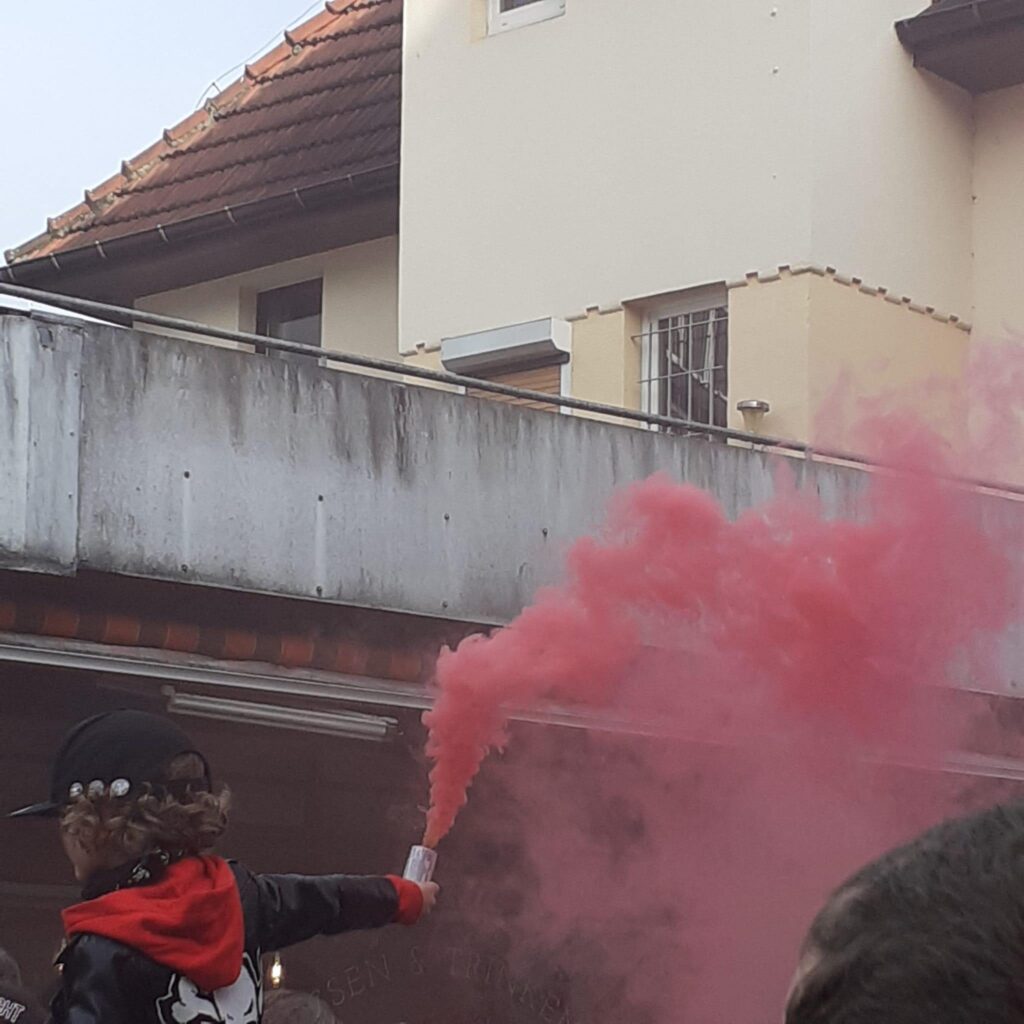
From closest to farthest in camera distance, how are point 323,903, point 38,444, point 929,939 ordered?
point 929,939, point 323,903, point 38,444

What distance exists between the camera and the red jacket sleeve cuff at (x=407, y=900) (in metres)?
4.02

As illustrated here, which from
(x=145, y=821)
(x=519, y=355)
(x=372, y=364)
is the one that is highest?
(x=519, y=355)

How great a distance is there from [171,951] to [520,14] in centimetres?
993

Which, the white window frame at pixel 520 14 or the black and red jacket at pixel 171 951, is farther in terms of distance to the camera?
the white window frame at pixel 520 14

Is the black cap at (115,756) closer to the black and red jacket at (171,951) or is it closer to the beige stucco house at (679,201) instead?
the black and red jacket at (171,951)

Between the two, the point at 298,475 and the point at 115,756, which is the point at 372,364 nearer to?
the point at 298,475

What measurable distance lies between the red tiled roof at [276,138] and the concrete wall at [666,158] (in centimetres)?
89

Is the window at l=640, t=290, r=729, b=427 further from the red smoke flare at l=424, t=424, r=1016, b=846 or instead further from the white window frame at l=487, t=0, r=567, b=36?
the red smoke flare at l=424, t=424, r=1016, b=846

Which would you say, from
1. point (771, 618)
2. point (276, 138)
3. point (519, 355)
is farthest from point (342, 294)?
point (771, 618)

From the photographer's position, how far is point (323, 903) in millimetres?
3896

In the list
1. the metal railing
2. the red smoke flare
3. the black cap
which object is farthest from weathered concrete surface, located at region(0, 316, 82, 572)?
the black cap

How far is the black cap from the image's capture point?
355 centimetres

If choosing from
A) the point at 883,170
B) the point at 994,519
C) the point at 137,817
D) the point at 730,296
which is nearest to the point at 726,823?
the point at 994,519

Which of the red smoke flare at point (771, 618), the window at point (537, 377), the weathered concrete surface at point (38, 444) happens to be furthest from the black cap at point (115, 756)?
the window at point (537, 377)
